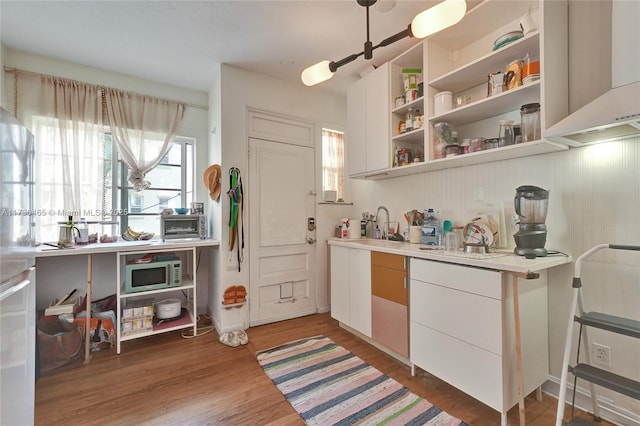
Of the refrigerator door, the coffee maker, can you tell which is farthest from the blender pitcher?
the refrigerator door

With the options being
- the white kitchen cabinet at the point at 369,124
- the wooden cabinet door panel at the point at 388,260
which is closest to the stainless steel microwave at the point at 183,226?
the white kitchen cabinet at the point at 369,124

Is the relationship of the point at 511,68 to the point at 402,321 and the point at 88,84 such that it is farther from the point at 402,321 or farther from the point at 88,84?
the point at 88,84

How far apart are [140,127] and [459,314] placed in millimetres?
3486

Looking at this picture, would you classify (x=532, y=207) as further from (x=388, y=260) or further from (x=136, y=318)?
(x=136, y=318)

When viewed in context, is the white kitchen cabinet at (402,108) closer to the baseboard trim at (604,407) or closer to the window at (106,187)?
the baseboard trim at (604,407)

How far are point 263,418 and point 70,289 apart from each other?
2.41 meters

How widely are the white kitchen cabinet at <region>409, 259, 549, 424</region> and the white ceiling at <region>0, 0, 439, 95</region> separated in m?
1.95

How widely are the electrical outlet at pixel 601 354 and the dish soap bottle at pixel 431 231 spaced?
3.56ft

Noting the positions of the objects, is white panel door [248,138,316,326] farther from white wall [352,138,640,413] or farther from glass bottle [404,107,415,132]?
white wall [352,138,640,413]

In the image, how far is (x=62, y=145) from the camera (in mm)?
2559

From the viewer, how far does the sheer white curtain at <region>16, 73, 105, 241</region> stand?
2471 millimetres

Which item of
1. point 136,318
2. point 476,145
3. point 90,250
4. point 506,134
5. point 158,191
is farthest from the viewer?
point 158,191

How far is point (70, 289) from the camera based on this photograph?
2.61 m

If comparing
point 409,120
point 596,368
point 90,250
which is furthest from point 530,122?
point 90,250
